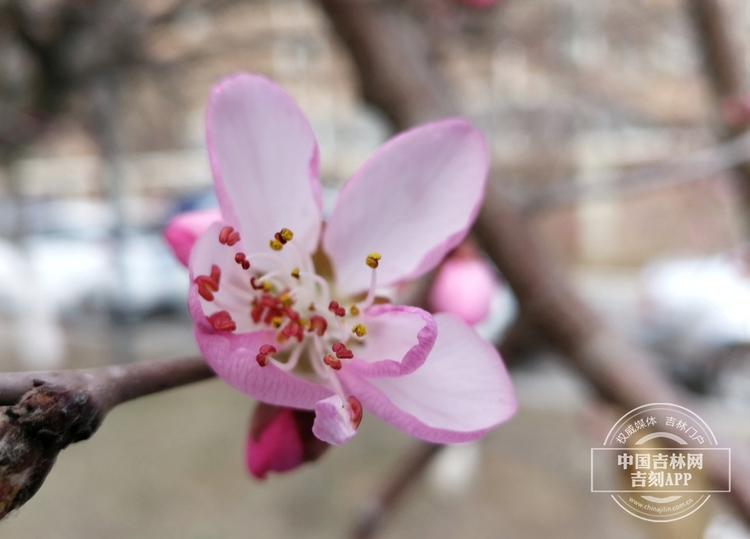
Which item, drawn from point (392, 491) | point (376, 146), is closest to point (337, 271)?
point (392, 491)

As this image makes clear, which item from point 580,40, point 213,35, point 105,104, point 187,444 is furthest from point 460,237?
point 580,40

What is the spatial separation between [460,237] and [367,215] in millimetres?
42

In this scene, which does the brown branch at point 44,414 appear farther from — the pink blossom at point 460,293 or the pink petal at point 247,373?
the pink blossom at point 460,293

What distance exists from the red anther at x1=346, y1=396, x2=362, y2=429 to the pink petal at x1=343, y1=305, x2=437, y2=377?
0.5 inches

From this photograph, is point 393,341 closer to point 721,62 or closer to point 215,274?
point 215,274

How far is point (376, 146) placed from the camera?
82 centimetres

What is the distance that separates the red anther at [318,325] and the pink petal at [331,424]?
0.08 meters

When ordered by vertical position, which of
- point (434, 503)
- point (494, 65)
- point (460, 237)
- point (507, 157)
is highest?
point (460, 237)

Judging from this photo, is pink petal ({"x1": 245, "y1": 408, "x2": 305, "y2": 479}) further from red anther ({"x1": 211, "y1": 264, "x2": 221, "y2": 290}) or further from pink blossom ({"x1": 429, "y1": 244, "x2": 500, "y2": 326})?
pink blossom ({"x1": 429, "y1": 244, "x2": 500, "y2": 326})

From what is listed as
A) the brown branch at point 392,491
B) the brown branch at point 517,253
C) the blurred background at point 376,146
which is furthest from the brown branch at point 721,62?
the brown branch at point 392,491

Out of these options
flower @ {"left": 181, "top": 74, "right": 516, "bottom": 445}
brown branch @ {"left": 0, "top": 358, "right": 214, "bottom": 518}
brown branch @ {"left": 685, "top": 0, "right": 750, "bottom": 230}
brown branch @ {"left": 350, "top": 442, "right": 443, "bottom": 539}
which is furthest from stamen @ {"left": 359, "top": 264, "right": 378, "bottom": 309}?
brown branch @ {"left": 685, "top": 0, "right": 750, "bottom": 230}

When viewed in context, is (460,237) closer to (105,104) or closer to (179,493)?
(179,493)

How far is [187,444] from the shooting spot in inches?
63.0

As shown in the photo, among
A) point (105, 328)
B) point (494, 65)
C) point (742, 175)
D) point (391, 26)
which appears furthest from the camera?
point (105, 328)
